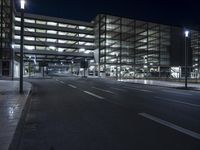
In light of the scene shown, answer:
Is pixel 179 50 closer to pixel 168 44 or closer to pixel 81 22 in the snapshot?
pixel 168 44

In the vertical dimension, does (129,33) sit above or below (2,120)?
above

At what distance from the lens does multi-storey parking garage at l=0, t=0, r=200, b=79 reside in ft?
279

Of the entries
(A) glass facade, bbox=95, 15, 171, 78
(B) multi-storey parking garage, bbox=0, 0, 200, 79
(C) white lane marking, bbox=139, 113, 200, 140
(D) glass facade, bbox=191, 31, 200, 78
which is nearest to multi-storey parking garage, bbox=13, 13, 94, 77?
(B) multi-storey parking garage, bbox=0, 0, 200, 79

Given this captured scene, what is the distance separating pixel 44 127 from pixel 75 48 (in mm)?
85738

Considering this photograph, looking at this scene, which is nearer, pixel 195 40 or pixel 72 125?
pixel 72 125

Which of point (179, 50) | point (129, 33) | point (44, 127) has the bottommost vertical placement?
point (44, 127)

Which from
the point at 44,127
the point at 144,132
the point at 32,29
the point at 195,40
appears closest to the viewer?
the point at 144,132

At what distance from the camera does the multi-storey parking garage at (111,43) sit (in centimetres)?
8506

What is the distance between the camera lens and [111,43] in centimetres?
8619

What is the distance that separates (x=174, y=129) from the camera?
663cm

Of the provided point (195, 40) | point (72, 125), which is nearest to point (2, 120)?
point (72, 125)

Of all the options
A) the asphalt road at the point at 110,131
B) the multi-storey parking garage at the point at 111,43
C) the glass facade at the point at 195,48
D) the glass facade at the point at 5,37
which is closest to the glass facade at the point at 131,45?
the multi-storey parking garage at the point at 111,43

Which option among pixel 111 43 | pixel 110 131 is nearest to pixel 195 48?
pixel 111 43

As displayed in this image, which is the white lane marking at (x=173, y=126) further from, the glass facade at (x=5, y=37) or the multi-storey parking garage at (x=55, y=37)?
the multi-storey parking garage at (x=55, y=37)
